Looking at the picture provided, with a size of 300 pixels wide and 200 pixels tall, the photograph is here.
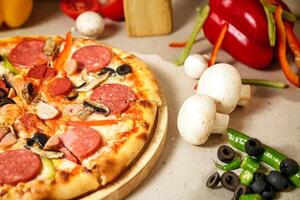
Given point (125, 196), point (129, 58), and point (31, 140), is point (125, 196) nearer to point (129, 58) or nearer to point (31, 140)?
point (31, 140)

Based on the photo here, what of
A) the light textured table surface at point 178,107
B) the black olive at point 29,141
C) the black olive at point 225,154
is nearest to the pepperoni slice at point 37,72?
the black olive at point 29,141

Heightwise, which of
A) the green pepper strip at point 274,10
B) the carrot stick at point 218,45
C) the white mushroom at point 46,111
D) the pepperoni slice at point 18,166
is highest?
the green pepper strip at point 274,10

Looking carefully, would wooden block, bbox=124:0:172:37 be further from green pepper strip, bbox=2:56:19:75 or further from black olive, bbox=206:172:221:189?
black olive, bbox=206:172:221:189

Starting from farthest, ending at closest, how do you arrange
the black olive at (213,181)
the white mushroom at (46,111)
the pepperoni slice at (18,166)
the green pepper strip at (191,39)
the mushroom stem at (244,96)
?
the green pepper strip at (191,39) < the mushroom stem at (244,96) < the white mushroom at (46,111) < the black olive at (213,181) < the pepperoni slice at (18,166)

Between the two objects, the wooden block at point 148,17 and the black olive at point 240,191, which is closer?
the black olive at point 240,191

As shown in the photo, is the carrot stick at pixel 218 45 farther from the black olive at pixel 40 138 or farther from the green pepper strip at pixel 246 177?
the black olive at pixel 40 138

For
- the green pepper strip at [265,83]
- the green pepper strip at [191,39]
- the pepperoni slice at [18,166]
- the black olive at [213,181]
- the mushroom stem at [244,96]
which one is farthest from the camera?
the green pepper strip at [191,39]
